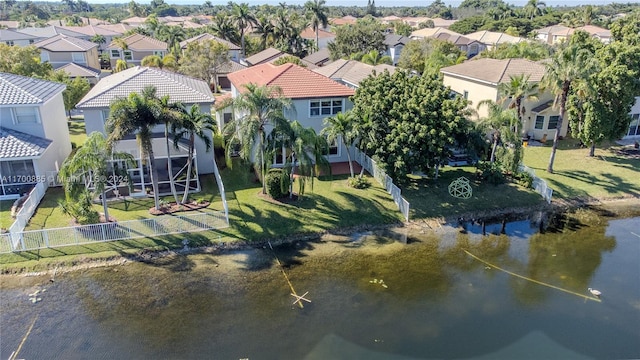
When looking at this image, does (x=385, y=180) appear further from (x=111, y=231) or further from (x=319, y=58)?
(x=319, y=58)

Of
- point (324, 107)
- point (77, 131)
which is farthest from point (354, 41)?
point (77, 131)

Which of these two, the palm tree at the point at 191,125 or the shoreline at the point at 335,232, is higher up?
the palm tree at the point at 191,125

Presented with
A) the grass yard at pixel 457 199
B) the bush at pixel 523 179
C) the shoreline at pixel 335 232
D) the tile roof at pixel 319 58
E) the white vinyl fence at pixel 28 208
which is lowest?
the shoreline at pixel 335 232

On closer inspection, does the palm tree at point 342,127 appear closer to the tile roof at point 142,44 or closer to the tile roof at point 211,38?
the tile roof at point 211,38

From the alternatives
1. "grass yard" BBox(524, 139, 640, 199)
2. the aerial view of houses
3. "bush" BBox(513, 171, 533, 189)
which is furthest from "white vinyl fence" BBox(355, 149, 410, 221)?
"grass yard" BBox(524, 139, 640, 199)

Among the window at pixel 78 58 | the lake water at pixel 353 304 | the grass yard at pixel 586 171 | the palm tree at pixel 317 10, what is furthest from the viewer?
the palm tree at pixel 317 10

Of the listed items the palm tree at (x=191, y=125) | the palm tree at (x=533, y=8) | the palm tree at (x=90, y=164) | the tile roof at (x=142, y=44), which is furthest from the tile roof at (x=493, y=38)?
the palm tree at (x=90, y=164)

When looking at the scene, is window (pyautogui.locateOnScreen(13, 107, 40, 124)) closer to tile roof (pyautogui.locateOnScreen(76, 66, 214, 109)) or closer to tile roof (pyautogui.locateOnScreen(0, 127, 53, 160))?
tile roof (pyautogui.locateOnScreen(0, 127, 53, 160))
